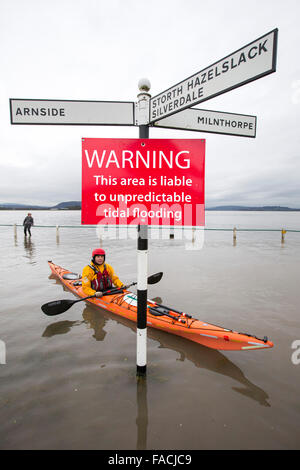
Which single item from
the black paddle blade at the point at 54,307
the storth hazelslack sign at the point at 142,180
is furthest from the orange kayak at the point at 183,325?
the storth hazelslack sign at the point at 142,180

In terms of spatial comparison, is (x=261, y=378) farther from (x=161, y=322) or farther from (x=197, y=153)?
(x=197, y=153)

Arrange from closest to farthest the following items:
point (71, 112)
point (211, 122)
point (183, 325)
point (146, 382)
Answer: point (71, 112) < point (211, 122) < point (146, 382) < point (183, 325)

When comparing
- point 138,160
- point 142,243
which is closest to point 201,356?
point 142,243

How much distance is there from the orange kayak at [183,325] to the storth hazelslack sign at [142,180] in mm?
2182

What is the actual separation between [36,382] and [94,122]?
3438 mm

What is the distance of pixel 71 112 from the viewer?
109 inches

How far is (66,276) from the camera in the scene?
Answer: 7.13m

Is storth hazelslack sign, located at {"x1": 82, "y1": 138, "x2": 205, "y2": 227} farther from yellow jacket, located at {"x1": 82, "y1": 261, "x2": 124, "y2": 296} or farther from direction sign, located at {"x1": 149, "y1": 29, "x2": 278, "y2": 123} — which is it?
yellow jacket, located at {"x1": 82, "y1": 261, "x2": 124, "y2": 296}

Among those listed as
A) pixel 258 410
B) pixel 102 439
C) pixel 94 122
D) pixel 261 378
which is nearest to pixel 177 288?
pixel 261 378

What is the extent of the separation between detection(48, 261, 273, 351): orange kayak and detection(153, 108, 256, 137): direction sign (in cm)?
291

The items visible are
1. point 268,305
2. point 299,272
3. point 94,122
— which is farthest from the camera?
point 299,272

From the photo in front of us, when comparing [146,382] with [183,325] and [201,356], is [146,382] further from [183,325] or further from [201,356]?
[183,325]

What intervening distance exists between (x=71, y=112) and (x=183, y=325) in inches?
146

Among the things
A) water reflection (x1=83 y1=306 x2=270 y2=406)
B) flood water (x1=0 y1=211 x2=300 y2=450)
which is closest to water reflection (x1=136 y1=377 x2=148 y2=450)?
flood water (x1=0 y1=211 x2=300 y2=450)
